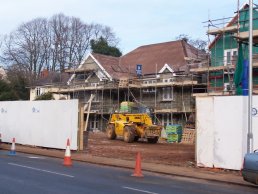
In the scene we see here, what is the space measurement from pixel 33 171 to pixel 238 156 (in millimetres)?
7080

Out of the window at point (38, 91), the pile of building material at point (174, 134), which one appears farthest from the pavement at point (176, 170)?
the window at point (38, 91)

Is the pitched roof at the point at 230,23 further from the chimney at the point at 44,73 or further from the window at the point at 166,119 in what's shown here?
the chimney at the point at 44,73

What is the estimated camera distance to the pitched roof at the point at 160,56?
5353cm

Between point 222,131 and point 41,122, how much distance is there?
12726 millimetres

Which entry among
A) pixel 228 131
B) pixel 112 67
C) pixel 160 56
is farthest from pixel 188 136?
pixel 160 56

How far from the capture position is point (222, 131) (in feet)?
56.7

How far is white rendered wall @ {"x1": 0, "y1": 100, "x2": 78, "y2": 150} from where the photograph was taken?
2483 centimetres

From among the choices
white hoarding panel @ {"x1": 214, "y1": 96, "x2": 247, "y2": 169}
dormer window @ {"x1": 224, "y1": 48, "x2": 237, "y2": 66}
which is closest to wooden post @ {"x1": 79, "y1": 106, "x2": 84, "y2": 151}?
white hoarding panel @ {"x1": 214, "y1": 96, "x2": 247, "y2": 169}

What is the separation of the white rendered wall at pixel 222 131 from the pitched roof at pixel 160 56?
106ft

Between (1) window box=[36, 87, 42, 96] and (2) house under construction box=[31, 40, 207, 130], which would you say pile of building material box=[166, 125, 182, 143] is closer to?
(2) house under construction box=[31, 40, 207, 130]

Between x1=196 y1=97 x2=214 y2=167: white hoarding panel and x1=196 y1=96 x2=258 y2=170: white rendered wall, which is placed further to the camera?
x1=196 y1=97 x2=214 y2=167: white hoarding panel

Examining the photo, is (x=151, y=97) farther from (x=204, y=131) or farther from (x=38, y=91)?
(x=204, y=131)

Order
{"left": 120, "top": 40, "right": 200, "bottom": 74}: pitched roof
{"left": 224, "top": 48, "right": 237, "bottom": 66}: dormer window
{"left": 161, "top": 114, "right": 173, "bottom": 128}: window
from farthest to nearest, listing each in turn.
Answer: {"left": 120, "top": 40, "right": 200, "bottom": 74}: pitched roof
{"left": 161, "top": 114, "right": 173, "bottom": 128}: window
{"left": 224, "top": 48, "right": 237, "bottom": 66}: dormer window

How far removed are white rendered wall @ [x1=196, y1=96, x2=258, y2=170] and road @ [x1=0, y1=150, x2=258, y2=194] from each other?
2.39 m
